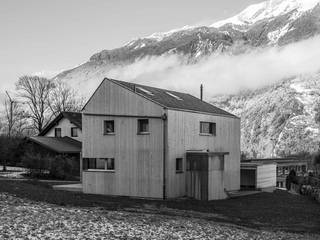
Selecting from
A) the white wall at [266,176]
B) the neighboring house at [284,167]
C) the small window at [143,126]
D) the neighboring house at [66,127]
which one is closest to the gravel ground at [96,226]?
the small window at [143,126]

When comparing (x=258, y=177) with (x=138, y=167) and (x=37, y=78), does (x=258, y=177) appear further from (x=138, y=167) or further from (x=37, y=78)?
(x=37, y=78)

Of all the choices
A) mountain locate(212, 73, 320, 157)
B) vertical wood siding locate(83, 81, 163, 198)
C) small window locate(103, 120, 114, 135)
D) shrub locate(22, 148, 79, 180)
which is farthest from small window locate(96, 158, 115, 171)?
mountain locate(212, 73, 320, 157)

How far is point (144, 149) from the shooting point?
30.4 metres

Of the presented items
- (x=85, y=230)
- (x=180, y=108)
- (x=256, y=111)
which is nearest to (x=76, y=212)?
(x=85, y=230)

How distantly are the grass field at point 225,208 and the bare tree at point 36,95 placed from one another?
5021 centimetres

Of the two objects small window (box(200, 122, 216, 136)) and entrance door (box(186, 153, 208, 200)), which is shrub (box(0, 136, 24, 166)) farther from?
entrance door (box(186, 153, 208, 200))

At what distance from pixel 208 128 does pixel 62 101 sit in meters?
51.2

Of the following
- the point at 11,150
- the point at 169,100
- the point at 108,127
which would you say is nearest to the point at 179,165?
the point at 169,100

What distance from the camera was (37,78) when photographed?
80500 millimetres

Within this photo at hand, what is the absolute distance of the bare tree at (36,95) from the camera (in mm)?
76500

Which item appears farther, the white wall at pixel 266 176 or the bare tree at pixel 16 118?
the bare tree at pixel 16 118

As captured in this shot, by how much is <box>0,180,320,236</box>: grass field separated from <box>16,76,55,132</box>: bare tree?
50205mm

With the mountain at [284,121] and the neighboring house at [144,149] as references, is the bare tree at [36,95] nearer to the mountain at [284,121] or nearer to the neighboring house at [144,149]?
the neighboring house at [144,149]

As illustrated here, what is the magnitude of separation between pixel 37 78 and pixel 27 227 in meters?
70.5
